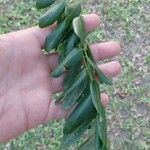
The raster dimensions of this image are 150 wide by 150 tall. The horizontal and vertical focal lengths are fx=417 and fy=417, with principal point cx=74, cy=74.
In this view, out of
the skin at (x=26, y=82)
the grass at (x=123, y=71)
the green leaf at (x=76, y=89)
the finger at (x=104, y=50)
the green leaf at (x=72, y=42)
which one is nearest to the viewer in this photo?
the green leaf at (x=76, y=89)

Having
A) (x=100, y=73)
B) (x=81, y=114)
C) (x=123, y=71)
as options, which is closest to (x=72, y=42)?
(x=100, y=73)

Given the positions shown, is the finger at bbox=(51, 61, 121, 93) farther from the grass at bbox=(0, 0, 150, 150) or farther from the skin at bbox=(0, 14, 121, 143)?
the grass at bbox=(0, 0, 150, 150)

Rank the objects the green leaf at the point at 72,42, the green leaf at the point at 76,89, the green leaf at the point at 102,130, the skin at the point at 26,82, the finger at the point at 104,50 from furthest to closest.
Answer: the finger at the point at 104,50 < the skin at the point at 26,82 < the green leaf at the point at 72,42 < the green leaf at the point at 76,89 < the green leaf at the point at 102,130

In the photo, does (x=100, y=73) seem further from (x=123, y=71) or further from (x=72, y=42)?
(x=123, y=71)

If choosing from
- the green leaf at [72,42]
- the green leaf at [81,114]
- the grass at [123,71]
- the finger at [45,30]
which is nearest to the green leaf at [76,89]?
the green leaf at [81,114]

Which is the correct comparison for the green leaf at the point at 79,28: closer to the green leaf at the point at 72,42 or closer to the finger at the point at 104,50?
the green leaf at the point at 72,42

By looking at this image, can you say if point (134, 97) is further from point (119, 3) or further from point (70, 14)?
point (70, 14)

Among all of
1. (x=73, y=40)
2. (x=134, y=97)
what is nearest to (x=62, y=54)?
(x=73, y=40)
